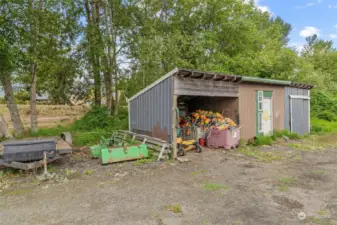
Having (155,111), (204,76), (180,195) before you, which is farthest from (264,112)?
(180,195)

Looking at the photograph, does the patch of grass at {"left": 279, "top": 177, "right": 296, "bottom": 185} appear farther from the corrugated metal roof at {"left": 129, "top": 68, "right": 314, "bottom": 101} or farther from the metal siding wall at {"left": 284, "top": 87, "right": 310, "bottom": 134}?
the metal siding wall at {"left": 284, "top": 87, "right": 310, "bottom": 134}

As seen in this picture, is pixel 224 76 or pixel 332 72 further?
pixel 332 72

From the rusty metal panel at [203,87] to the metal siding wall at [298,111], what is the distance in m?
3.57

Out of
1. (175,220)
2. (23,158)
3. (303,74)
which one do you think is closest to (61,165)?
(23,158)

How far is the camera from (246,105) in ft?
27.3

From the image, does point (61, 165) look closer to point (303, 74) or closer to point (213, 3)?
point (213, 3)

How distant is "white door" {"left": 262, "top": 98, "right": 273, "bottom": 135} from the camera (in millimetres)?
9023

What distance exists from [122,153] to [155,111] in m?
1.85

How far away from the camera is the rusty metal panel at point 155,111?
6.35 meters

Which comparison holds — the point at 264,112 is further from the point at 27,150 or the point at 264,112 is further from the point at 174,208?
the point at 27,150

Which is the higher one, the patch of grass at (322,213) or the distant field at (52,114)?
the distant field at (52,114)

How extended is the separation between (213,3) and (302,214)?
13.8 meters

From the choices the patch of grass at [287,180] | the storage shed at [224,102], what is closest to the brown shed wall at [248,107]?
the storage shed at [224,102]

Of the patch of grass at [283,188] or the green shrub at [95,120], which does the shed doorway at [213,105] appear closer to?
the green shrub at [95,120]
